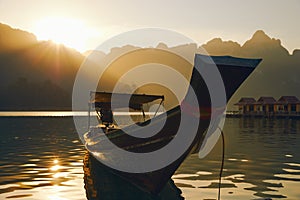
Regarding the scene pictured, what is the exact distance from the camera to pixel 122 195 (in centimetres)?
1418

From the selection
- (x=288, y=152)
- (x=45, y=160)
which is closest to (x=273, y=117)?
(x=288, y=152)

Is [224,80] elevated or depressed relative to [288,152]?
elevated

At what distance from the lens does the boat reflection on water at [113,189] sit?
14.2m

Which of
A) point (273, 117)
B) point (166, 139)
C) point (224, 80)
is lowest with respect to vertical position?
point (273, 117)

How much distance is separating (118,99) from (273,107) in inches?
3591

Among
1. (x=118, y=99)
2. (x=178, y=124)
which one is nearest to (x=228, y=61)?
(x=178, y=124)

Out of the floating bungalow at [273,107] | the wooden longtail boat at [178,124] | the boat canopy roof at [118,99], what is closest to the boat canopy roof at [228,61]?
the wooden longtail boat at [178,124]

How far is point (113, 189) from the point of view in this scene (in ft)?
49.9

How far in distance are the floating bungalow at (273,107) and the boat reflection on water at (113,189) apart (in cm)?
8596

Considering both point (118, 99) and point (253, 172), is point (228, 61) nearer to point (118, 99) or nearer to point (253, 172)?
point (253, 172)

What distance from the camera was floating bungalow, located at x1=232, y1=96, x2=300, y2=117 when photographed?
325ft

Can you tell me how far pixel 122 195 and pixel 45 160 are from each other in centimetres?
1325

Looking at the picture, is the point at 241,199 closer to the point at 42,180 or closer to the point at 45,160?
the point at 42,180

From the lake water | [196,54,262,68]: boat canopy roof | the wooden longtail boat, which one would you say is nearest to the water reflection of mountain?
the lake water
